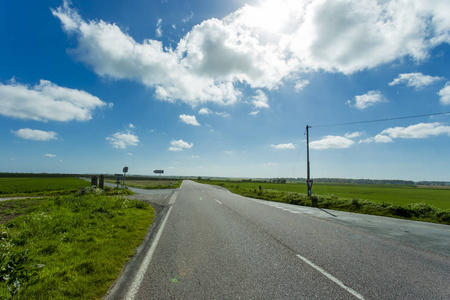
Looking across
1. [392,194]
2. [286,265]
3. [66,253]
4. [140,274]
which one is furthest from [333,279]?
[392,194]

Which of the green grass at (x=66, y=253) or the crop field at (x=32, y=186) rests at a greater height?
the green grass at (x=66, y=253)

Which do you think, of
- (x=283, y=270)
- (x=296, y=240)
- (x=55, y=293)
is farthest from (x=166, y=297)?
(x=296, y=240)

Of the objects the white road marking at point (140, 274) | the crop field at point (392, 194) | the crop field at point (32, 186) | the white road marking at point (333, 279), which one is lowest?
the crop field at point (392, 194)

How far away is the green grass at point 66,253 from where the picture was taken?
3.46 meters

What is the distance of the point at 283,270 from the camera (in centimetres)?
427

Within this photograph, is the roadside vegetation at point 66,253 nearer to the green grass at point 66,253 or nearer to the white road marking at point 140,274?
the green grass at point 66,253

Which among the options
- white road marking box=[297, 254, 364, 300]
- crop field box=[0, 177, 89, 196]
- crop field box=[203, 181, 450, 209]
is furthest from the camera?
crop field box=[0, 177, 89, 196]

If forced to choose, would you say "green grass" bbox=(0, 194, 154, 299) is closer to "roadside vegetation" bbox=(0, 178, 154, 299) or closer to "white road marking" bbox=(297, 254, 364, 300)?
"roadside vegetation" bbox=(0, 178, 154, 299)

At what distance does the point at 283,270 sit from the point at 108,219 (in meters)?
7.80

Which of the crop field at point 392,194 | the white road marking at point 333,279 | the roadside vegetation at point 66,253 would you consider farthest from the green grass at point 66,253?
the crop field at point 392,194

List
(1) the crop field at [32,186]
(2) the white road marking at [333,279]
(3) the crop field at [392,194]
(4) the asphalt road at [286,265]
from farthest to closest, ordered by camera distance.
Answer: (1) the crop field at [32,186]
(3) the crop field at [392,194]
(4) the asphalt road at [286,265]
(2) the white road marking at [333,279]

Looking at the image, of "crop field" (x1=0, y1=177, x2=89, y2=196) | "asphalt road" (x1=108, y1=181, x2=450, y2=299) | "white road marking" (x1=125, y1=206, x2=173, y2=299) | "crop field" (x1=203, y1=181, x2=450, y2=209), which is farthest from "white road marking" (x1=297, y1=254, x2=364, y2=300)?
"crop field" (x1=0, y1=177, x2=89, y2=196)

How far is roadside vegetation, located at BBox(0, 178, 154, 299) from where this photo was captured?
135 inches

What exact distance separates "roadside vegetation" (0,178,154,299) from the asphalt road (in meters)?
0.47
